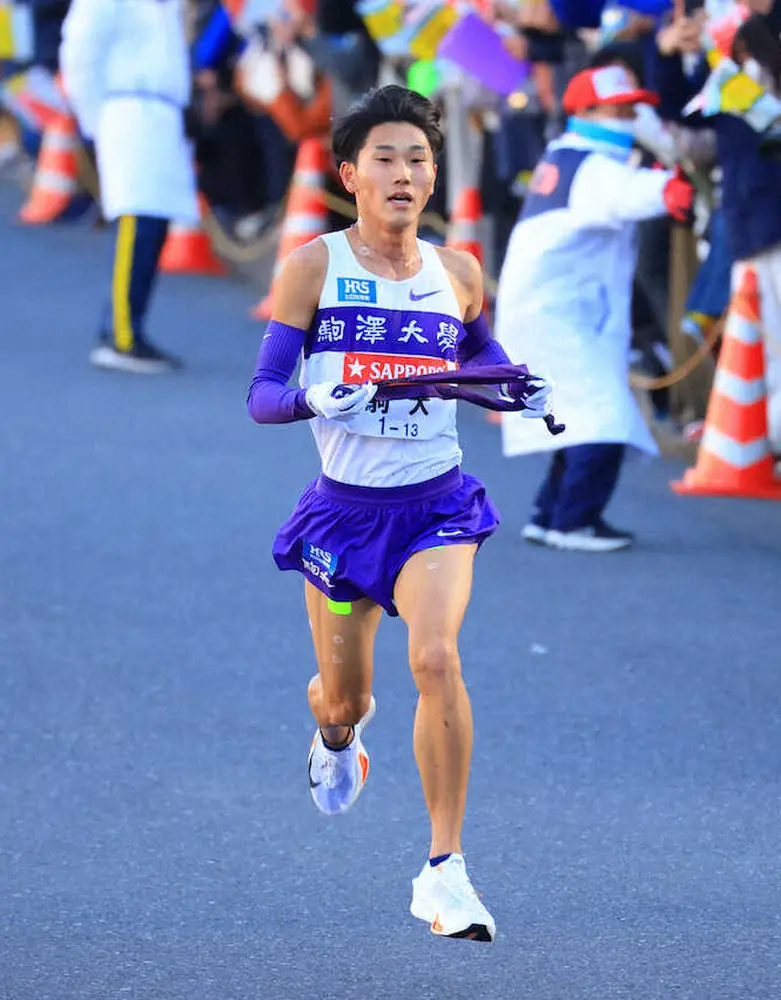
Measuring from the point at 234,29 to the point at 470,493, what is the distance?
37.6 feet

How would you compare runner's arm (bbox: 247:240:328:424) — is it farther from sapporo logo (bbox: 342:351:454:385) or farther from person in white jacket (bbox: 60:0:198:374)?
person in white jacket (bbox: 60:0:198:374)

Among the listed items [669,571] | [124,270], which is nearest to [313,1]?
[124,270]

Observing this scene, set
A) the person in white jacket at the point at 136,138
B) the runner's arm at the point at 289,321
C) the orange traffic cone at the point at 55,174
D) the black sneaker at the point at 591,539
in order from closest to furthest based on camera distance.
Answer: the runner's arm at the point at 289,321
the black sneaker at the point at 591,539
the person in white jacket at the point at 136,138
the orange traffic cone at the point at 55,174

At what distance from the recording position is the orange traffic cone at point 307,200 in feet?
48.7

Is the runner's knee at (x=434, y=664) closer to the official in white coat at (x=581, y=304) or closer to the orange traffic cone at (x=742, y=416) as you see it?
the official in white coat at (x=581, y=304)

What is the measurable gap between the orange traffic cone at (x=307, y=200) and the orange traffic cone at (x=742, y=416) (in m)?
5.67

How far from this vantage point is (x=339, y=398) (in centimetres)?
421

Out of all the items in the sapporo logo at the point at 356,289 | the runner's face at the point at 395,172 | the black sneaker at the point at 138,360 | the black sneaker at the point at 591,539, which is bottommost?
the black sneaker at the point at 138,360

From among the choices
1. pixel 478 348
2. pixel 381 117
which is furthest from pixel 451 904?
pixel 381 117

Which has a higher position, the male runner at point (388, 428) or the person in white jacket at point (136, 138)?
the male runner at point (388, 428)

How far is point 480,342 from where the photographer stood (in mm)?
5004

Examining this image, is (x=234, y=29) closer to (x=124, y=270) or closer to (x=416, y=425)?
(x=124, y=270)

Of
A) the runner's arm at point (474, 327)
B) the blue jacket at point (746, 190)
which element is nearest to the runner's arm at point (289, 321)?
the runner's arm at point (474, 327)

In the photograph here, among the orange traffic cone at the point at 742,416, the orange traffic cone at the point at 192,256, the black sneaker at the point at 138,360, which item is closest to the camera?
the orange traffic cone at the point at 742,416
